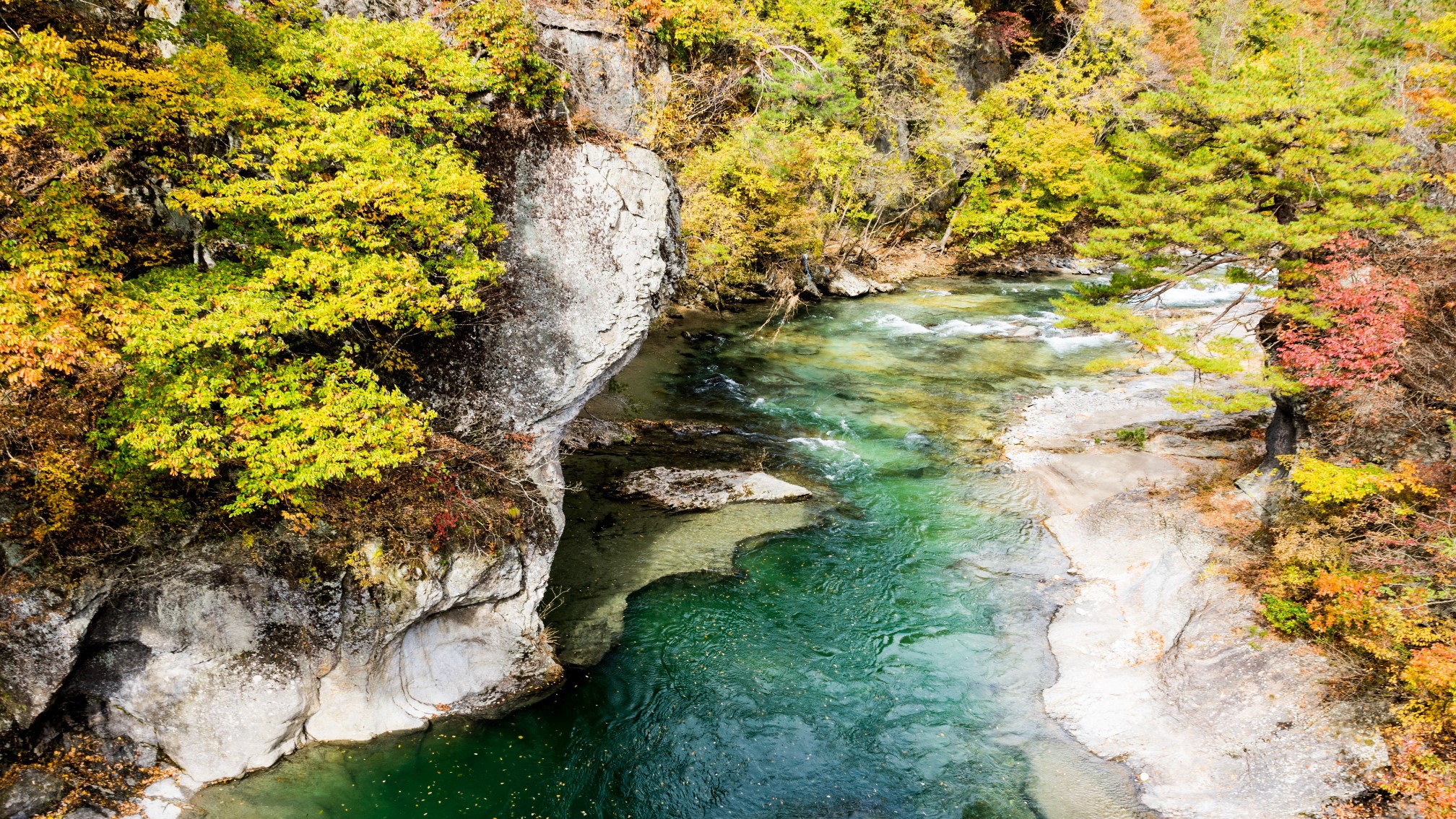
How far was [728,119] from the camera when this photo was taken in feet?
85.8

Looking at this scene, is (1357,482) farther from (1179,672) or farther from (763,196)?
(763,196)

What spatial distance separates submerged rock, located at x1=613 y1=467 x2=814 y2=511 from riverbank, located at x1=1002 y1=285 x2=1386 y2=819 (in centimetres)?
701

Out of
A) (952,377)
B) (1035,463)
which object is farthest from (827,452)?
(952,377)

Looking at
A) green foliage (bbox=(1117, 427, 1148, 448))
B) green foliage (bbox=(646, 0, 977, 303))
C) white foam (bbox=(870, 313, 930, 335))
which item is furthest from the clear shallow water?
green foliage (bbox=(646, 0, 977, 303))

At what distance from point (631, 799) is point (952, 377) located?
2026 centimetres

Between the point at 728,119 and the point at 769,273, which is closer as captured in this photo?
the point at 728,119

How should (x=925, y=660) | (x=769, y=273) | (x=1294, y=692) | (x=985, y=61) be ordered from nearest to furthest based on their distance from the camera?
(x=1294, y=692) → (x=925, y=660) → (x=769, y=273) → (x=985, y=61)

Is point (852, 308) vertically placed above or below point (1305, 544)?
below

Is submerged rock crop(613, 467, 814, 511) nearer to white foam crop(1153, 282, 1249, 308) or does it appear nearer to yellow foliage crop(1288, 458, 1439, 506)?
yellow foliage crop(1288, 458, 1439, 506)

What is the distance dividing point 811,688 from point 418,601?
6757 millimetres

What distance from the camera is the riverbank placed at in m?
9.46

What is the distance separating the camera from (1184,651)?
11578 mm

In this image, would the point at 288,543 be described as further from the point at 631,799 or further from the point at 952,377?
the point at 952,377

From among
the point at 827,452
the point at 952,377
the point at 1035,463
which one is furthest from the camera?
the point at 952,377
